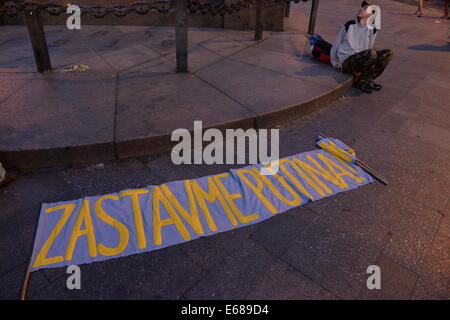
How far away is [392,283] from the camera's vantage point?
2.04 meters

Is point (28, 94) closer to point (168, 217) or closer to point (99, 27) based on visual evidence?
point (168, 217)

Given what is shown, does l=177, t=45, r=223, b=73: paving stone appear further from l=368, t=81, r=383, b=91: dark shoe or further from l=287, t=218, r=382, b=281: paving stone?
l=287, t=218, r=382, b=281: paving stone

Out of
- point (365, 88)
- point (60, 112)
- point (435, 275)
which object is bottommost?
point (435, 275)

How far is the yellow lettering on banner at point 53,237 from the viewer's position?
2089 mm

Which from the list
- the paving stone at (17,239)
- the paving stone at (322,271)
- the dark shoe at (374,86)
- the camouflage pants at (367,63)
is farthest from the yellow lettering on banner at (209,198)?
the dark shoe at (374,86)

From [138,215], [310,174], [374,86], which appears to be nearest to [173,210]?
[138,215]

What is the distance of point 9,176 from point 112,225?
117 centimetres

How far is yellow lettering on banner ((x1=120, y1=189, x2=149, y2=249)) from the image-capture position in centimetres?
227

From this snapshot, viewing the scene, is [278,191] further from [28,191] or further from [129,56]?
[129,56]

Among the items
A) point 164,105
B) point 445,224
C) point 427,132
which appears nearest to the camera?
point 445,224

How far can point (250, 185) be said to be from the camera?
286 cm

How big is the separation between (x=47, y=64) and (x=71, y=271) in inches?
137

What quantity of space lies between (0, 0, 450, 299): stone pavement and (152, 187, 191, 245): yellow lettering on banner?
125 millimetres

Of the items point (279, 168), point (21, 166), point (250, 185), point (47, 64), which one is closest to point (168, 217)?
point (250, 185)
